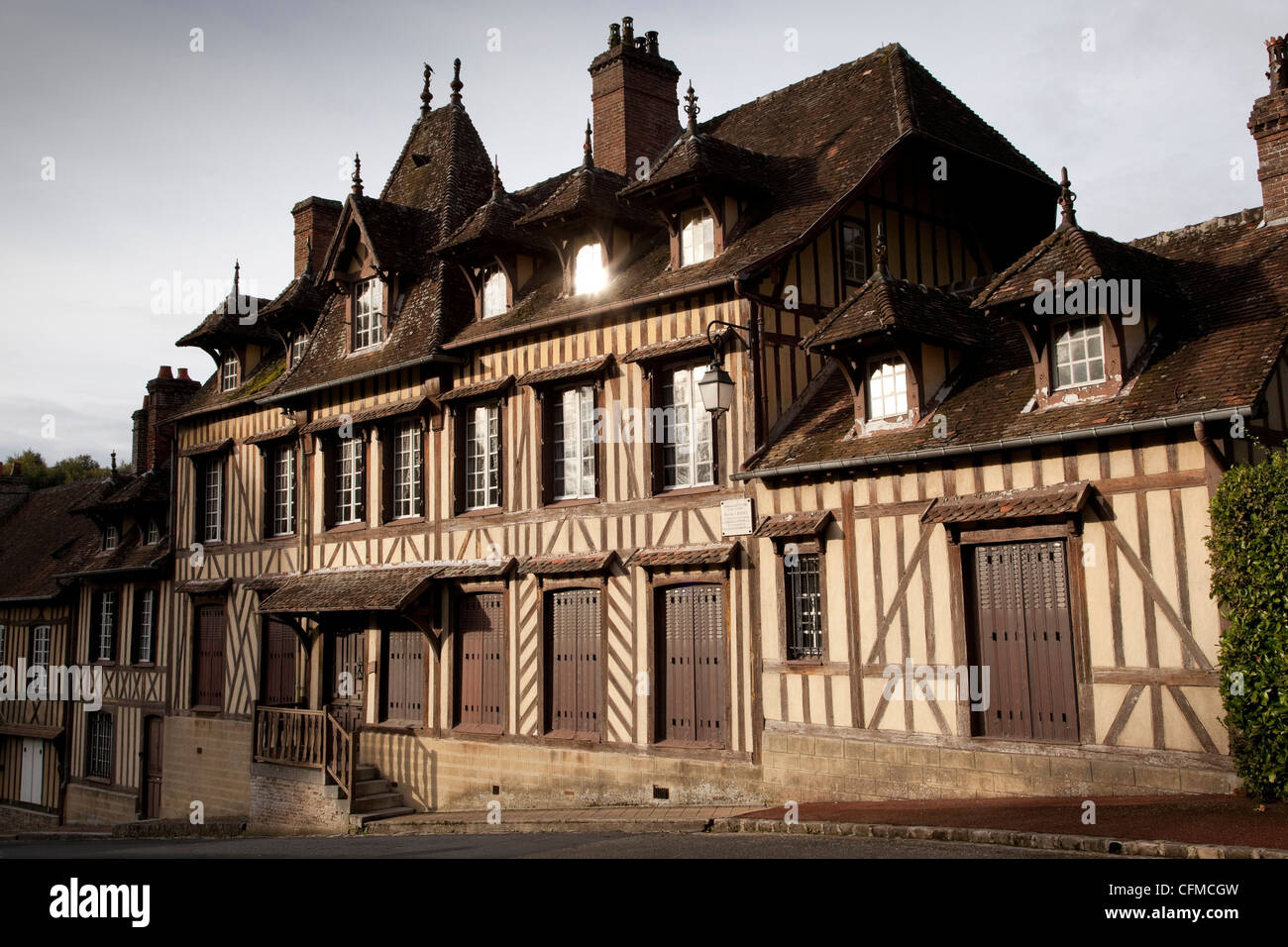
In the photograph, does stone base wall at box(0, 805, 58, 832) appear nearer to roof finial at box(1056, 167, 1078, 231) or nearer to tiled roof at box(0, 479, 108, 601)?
tiled roof at box(0, 479, 108, 601)

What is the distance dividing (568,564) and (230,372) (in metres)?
11.1

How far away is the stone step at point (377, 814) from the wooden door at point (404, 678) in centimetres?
117

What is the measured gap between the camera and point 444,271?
698 inches

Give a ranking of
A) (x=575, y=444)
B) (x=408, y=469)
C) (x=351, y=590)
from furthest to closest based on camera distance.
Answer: (x=408, y=469) < (x=351, y=590) < (x=575, y=444)

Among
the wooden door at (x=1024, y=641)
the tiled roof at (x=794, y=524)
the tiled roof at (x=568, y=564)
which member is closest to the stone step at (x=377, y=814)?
the tiled roof at (x=568, y=564)

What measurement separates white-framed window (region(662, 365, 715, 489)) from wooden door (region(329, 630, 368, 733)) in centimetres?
648

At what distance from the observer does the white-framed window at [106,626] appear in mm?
24062

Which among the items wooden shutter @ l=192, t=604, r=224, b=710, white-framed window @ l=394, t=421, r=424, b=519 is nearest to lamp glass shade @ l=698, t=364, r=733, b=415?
white-framed window @ l=394, t=421, r=424, b=519

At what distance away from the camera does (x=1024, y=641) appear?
10469 millimetres

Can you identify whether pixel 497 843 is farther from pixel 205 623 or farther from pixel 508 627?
pixel 205 623

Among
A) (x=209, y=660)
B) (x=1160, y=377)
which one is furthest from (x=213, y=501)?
(x=1160, y=377)

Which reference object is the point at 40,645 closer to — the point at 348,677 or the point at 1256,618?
the point at 348,677

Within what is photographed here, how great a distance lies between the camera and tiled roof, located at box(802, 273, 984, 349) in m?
11.6

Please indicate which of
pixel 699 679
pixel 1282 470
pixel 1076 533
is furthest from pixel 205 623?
pixel 1282 470
